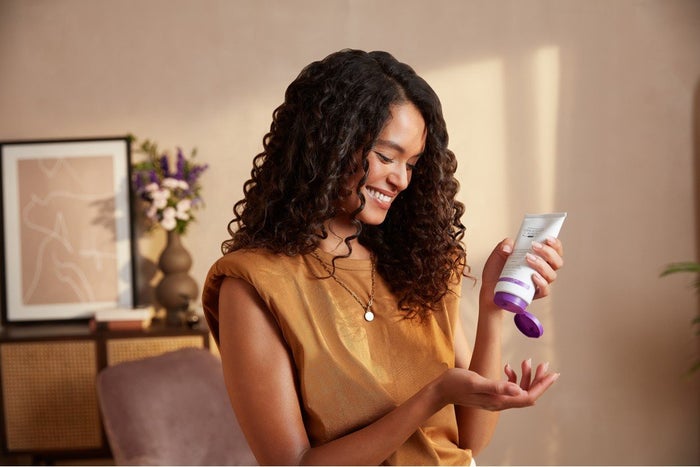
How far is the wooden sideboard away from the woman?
1831mm

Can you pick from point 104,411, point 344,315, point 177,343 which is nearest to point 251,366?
point 344,315

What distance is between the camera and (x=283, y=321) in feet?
3.76

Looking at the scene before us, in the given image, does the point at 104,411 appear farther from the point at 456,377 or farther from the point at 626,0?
the point at 626,0

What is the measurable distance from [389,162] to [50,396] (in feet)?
7.83

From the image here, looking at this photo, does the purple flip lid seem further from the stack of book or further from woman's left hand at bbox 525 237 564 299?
the stack of book

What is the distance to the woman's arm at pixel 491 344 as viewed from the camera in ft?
3.60

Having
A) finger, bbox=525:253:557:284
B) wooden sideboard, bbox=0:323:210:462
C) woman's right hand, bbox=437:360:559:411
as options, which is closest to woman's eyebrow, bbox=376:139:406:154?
finger, bbox=525:253:557:284

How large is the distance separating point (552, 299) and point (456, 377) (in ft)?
7.94

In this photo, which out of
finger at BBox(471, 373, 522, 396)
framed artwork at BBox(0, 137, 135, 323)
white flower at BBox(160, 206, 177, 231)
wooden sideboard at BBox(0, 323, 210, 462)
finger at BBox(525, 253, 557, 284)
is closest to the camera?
finger at BBox(471, 373, 522, 396)

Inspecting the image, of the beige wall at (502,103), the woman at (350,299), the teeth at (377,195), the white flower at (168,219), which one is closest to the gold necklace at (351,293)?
the woman at (350,299)

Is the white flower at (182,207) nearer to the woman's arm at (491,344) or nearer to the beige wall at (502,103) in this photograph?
the beige wall at (502,103)

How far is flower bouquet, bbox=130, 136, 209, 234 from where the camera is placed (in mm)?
3129

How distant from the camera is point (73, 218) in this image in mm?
3285

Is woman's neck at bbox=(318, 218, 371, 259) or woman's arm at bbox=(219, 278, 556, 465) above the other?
woman's neck at bbox=(318, 218, 371, 259)
